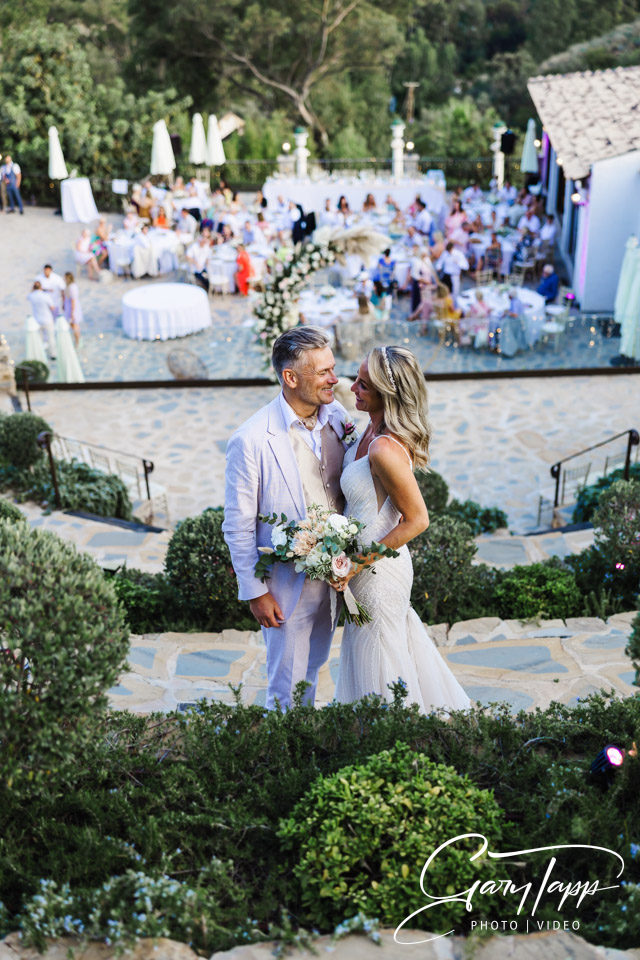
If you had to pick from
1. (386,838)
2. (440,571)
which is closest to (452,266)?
(440,571)

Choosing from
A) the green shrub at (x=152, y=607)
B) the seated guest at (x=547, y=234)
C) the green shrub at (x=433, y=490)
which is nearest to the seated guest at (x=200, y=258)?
the seated guest at (x=547, y=234)

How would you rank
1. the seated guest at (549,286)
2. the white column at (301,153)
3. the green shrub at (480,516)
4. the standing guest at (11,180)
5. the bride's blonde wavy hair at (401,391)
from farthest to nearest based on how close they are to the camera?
the white column at (301,153) < the standing guest at (11,180) < the seated guest at (549,286) < the green shrub at (480,516) < the bride's blonde wavy hair at (401,391)

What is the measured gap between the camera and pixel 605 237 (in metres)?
17.7

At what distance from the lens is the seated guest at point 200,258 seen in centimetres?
1959

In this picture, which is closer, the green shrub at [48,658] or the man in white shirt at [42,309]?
the green shrub at [48,658]

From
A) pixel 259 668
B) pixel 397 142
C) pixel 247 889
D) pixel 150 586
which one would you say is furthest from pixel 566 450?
pixel 397 142

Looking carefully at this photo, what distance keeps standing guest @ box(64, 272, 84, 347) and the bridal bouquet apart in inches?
517

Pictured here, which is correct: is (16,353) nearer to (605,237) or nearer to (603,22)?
(605,237)

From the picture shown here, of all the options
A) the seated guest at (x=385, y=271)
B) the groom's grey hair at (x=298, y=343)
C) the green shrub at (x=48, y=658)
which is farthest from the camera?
the seated guest at (x=385, y=271)

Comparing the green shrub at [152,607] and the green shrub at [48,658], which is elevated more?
the green shrub at [48,658]

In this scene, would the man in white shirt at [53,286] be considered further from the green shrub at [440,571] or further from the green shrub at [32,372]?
the green shrub at [440,571]

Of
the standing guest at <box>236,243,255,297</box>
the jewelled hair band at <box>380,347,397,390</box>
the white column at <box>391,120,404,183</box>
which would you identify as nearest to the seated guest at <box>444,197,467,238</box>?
the white column at <box>391,120,404,183</box>

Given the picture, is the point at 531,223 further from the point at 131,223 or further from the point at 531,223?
the point at 131,223

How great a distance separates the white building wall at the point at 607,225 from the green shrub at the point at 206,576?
1261 centimetres
